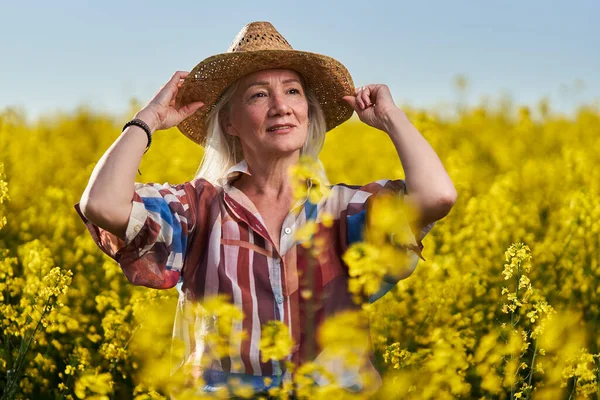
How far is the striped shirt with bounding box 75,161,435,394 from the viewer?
7.11 ft

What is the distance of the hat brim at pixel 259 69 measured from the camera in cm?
235

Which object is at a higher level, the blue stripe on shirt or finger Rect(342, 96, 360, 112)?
finger Rect(342, 96, 360, 112)

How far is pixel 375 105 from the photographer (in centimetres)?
235

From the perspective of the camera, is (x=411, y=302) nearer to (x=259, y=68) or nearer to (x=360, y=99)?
(x=360, y=99)

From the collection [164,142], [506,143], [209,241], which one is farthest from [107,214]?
[506,143]

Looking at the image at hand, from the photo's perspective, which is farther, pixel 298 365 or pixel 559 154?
pixel 559 154

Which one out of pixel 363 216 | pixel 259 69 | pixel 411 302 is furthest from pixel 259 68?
pixel 411 302

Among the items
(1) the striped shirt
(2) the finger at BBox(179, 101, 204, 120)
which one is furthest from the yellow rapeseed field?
(2) the finger at BBox(179, 101, 204, 120)

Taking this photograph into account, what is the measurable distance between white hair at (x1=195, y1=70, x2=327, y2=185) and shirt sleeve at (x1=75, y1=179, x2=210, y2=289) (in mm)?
262

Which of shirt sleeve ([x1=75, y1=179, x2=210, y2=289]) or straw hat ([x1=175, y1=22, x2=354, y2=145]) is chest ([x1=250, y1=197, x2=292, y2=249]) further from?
straw hat ([x1=175, y1=22, x2=354, y2=145])

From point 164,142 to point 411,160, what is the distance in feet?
13.8

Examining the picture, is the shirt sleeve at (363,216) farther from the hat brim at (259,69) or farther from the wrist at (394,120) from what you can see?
the hat brim at (259,69)

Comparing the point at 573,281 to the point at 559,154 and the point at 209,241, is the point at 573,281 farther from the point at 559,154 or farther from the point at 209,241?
the point at 559,154

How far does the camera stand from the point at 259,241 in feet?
7.43
